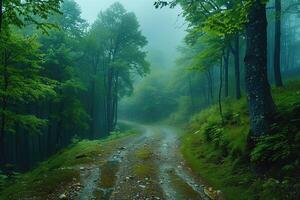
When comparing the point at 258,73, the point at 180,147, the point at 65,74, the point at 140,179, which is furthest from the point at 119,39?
the point at 258,73

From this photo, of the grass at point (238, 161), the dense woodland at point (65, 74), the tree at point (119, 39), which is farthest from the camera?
the tree at point (119, 39)

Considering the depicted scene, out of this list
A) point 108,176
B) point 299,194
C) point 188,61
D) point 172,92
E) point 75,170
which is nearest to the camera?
point 299,194

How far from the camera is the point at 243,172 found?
11.0 m

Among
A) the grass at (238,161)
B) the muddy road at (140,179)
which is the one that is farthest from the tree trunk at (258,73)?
the muddy road at (140,179)

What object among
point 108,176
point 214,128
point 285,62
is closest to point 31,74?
point 108,176

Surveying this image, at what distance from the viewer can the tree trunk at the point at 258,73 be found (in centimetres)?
1062

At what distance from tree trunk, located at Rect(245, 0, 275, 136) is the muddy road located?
9.71ft

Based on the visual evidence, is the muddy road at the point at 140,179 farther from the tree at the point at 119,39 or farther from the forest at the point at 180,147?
the tree at the point at 119,39

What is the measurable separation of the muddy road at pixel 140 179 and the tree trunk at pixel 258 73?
9.71 feet

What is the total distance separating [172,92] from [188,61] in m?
21.9

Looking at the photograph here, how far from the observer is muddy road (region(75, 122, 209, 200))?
33.2 ft

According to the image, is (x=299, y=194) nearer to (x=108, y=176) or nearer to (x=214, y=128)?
(x=108, y=176)

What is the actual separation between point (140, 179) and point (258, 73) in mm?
5603

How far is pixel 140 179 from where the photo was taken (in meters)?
12.2
